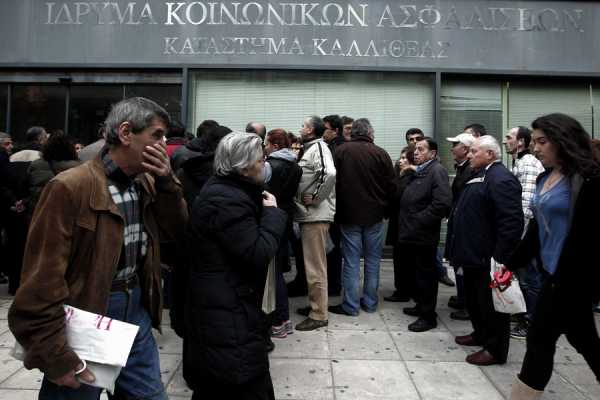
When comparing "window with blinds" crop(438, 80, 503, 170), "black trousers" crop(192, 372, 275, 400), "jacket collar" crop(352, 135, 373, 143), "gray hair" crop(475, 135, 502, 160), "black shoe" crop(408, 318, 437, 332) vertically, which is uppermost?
"window with blinds" crop(438, 80, 503, 170)

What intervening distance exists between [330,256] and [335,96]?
11.5 ft

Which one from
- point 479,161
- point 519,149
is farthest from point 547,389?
point 519,149

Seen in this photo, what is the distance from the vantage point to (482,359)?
4270 mm

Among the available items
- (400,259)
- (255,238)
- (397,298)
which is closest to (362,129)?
(400,259)

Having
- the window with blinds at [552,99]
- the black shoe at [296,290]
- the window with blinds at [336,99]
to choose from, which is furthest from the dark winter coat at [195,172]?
the window with blinds at [552,99]

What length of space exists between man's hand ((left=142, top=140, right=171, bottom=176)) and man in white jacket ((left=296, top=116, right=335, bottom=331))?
9.77 feet

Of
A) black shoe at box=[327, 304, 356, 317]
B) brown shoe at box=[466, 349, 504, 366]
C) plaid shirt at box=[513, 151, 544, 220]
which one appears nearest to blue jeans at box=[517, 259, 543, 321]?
plaid shirt at box=[513, 151, 544, 220]

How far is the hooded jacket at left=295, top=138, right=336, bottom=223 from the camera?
16.8ft

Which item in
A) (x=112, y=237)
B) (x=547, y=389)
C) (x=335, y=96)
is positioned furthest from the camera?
(x=335, y=96)

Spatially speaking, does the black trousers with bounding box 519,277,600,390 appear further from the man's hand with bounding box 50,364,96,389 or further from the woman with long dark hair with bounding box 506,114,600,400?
the man's hand with bounding box 50,364,96,389

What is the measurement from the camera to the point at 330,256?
6.56 meters

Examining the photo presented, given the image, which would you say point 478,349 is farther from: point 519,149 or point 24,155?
point 24,155

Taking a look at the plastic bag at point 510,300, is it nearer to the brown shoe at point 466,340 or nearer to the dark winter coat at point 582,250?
the brown shoe at point 466,340

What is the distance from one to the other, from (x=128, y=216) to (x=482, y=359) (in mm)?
3256
